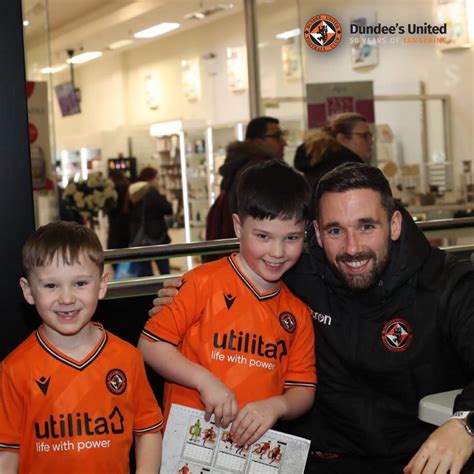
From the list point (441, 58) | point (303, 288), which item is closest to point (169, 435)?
point (303, 288)

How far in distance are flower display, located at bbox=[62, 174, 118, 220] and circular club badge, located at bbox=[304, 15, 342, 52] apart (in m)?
1.93

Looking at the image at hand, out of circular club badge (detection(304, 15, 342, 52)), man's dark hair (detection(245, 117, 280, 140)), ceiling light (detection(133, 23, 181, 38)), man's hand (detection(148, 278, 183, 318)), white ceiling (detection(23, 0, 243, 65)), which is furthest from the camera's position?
ceiling light (detection(133, 23, 181, 38))

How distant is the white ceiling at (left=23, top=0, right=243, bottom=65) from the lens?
30.9ft

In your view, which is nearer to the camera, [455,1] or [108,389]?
[108,389]

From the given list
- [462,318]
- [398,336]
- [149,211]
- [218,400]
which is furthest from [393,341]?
[149,211]

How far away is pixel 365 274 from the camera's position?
236cm

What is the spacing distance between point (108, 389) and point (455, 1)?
9.00 ft

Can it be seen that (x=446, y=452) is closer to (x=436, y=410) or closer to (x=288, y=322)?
(x=436, y=410)

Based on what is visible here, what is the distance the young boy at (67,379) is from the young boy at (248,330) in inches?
7.8

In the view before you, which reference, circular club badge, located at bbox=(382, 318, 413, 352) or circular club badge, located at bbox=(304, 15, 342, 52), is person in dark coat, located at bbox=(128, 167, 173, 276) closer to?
circular club badge, located at bbox=(304, 15, 342, 52)

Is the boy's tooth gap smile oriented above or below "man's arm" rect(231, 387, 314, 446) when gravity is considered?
above

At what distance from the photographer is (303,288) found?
2.54 metres

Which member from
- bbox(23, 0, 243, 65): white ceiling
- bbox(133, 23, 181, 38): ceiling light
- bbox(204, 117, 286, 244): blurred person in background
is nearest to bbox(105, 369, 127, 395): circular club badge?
bbox(204, 117, 286, 244): blurred person in background

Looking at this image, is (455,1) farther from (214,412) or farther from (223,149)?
(223,149)
